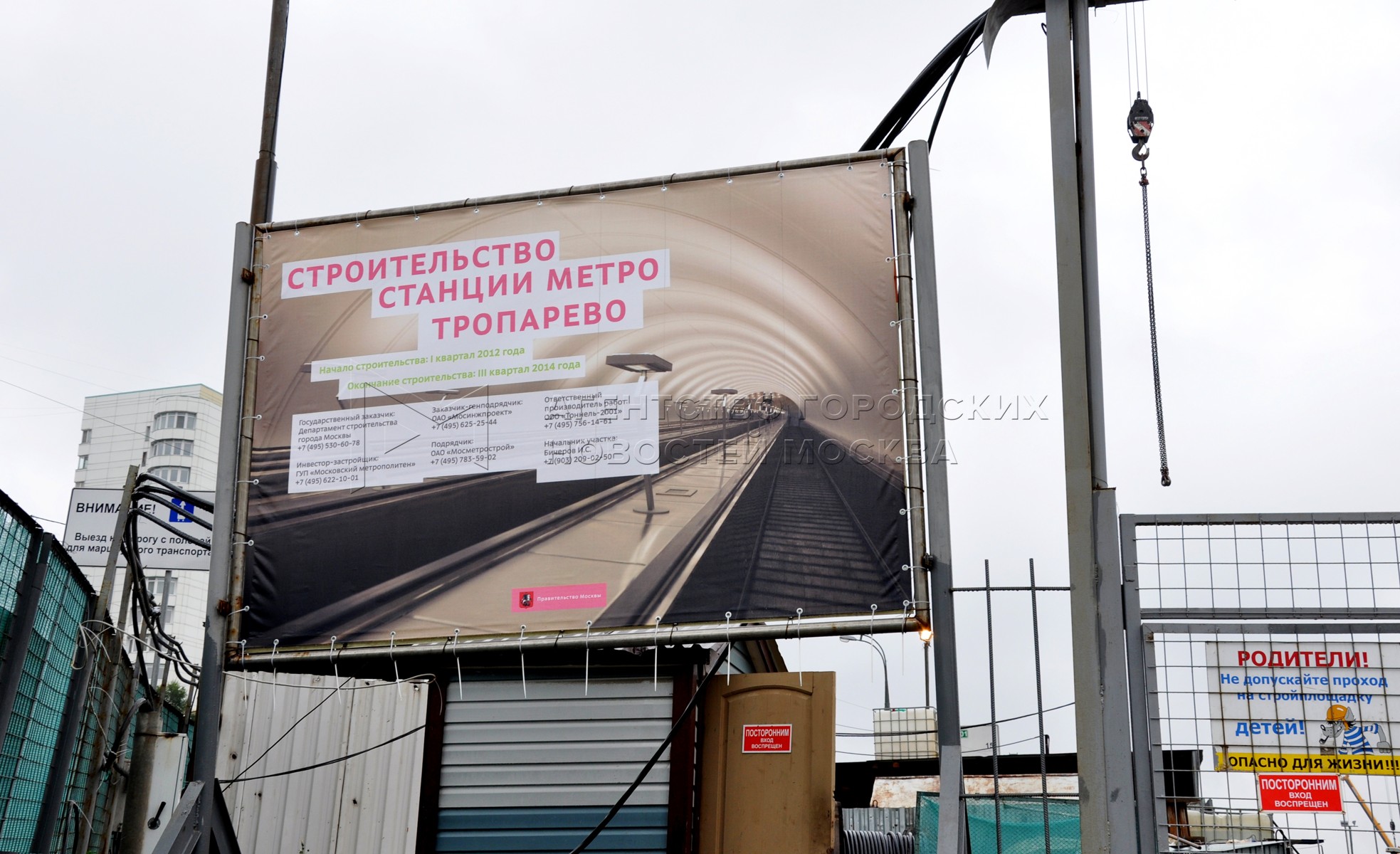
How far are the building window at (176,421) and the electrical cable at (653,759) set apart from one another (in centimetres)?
7201

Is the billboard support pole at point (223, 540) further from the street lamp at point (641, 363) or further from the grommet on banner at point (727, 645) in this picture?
the grommet on banner at point (727, 645)

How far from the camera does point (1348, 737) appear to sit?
5.18m

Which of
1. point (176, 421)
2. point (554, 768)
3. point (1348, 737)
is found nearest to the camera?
point (1348, 737)

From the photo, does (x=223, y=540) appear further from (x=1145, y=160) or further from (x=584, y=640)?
(x=1145, y=160)

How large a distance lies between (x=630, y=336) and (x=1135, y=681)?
12.8 ft

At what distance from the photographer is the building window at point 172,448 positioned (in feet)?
240

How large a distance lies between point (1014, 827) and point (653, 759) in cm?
687

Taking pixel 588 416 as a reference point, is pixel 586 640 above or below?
below

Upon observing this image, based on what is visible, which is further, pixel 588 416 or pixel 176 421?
pixel 176 421

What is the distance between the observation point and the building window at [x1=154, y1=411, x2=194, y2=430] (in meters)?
73.5

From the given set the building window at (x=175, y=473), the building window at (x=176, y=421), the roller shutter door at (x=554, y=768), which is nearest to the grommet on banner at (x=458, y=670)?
the roller shutter door at (x=554, y=768)

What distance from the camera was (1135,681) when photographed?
5.34 meters

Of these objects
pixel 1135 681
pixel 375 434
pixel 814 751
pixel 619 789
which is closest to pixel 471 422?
pixel 375 434

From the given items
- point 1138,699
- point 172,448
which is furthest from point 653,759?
point 172,448
